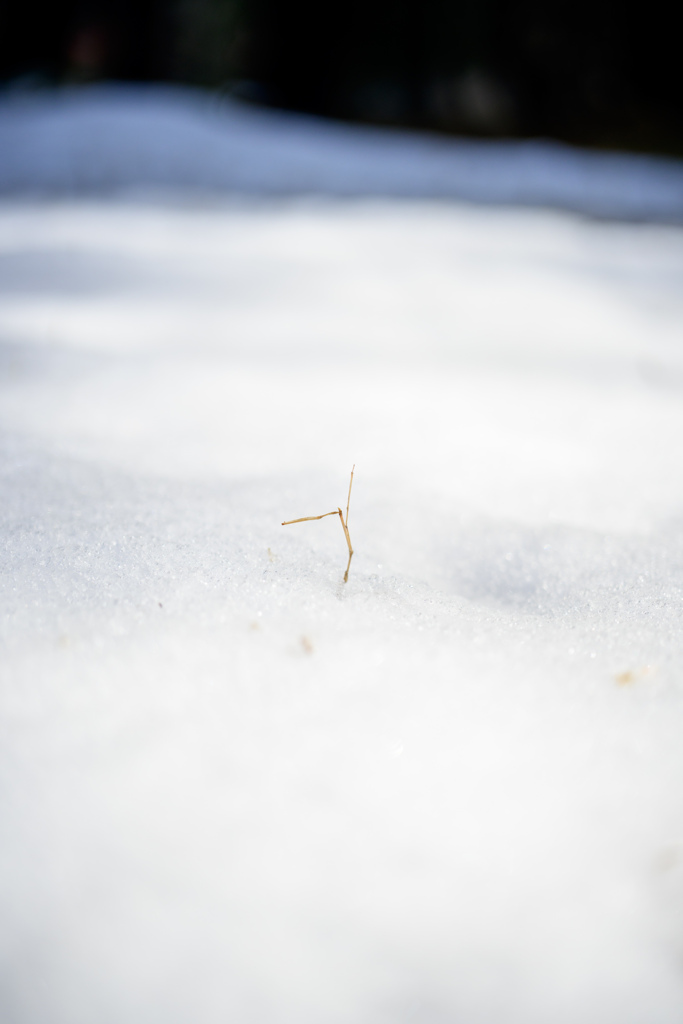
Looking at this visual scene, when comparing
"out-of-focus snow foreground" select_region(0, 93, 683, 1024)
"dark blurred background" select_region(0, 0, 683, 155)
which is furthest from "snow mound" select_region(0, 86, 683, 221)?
"dark blurred background" select_region(0, 0, 683, 155)

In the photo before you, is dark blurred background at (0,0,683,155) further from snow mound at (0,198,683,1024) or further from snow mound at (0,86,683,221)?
snow mound at (0,198,683,1024)

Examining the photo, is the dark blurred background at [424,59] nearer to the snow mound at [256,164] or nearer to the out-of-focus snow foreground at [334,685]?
the snow mound at [256,164]

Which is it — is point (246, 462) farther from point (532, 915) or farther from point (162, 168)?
point (162, 168)

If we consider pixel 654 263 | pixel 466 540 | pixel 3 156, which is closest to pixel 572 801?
pixel 466 540

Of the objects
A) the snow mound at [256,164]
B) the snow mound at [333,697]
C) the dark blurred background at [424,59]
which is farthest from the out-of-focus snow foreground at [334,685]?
the dark blurred background at [424,59]

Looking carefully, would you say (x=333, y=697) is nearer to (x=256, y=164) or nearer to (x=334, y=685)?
(x=334, y=685)

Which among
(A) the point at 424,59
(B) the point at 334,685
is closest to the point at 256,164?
(A) the point at 424,59
